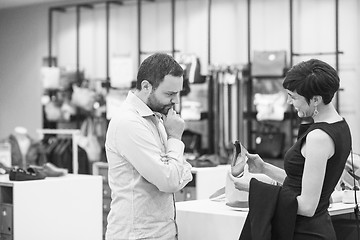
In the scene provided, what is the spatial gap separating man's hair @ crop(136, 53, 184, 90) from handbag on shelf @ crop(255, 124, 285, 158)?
5.18 meters

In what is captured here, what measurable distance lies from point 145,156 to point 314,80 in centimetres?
70

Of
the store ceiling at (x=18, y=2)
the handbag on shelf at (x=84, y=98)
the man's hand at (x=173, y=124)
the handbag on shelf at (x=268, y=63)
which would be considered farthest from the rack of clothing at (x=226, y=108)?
the man's hand at (x=173, y=124)

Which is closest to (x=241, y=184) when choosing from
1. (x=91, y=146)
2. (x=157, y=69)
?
(x=157, y=69)

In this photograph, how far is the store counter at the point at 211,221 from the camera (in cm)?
316

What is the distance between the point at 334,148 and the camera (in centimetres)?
256

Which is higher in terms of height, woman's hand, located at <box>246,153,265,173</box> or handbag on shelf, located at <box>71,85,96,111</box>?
handbag on shelf, located at <box>71,85,96,111</box>

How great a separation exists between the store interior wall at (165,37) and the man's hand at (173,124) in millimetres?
5254

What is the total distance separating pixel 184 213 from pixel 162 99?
0.84 meters

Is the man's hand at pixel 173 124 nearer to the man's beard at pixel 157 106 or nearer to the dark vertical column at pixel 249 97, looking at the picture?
the man's beard at pixel 157 106

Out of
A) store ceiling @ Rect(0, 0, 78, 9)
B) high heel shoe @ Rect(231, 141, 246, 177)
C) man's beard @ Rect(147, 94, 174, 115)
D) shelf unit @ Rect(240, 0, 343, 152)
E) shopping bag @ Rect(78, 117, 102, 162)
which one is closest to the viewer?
man's beard @ Rect(147, 94, 174, 115)

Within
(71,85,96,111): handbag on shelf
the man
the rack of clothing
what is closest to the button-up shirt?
the man

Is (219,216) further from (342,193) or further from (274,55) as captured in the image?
(274,55)

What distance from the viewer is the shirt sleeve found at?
2605 millimetres

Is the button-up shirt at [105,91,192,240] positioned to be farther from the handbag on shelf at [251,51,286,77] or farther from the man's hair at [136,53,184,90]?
the handbag on shelf at [251,51,286,77]
